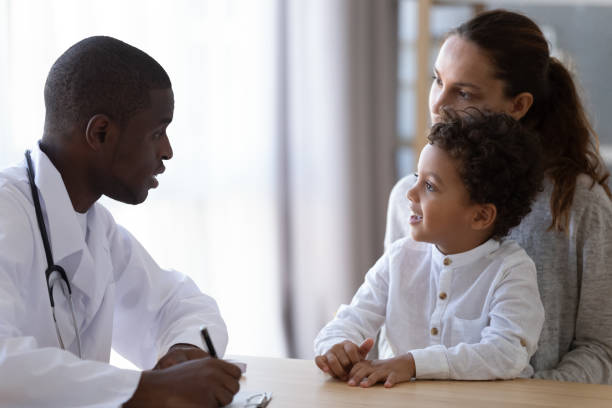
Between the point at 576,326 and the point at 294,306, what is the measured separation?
1888mm

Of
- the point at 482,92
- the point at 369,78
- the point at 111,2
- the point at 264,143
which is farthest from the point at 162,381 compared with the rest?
the point at 369,78

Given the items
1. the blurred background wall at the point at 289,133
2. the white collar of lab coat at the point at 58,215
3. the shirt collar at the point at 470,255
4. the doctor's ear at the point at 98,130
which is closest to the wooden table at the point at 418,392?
the shirt collar at the point at 470,255

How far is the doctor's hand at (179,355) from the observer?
4.05 feet

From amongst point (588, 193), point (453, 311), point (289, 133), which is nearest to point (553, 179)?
point (588, 193)

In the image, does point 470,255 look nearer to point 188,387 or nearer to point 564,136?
point 564,136

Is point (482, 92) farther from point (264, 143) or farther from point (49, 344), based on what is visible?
point (264, 143)

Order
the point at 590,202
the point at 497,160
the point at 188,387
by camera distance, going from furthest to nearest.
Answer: the point at 590,202 < the point at 497,160 < the point at 188,387

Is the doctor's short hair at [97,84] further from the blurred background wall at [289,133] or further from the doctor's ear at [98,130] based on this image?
the blurred background wall at [289,133]

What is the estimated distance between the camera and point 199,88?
3043mm

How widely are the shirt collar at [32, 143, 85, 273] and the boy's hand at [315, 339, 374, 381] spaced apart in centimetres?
47

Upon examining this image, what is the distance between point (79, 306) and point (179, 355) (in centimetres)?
21

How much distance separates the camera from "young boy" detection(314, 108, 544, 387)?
53.9 inches

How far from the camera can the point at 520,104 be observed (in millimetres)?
1672

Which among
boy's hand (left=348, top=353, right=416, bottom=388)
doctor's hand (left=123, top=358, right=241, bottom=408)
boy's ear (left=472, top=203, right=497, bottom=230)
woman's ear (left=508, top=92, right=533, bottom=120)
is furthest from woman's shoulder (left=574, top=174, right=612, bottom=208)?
doctor's hand (left=123, top=358, right=241, bottom=408)
